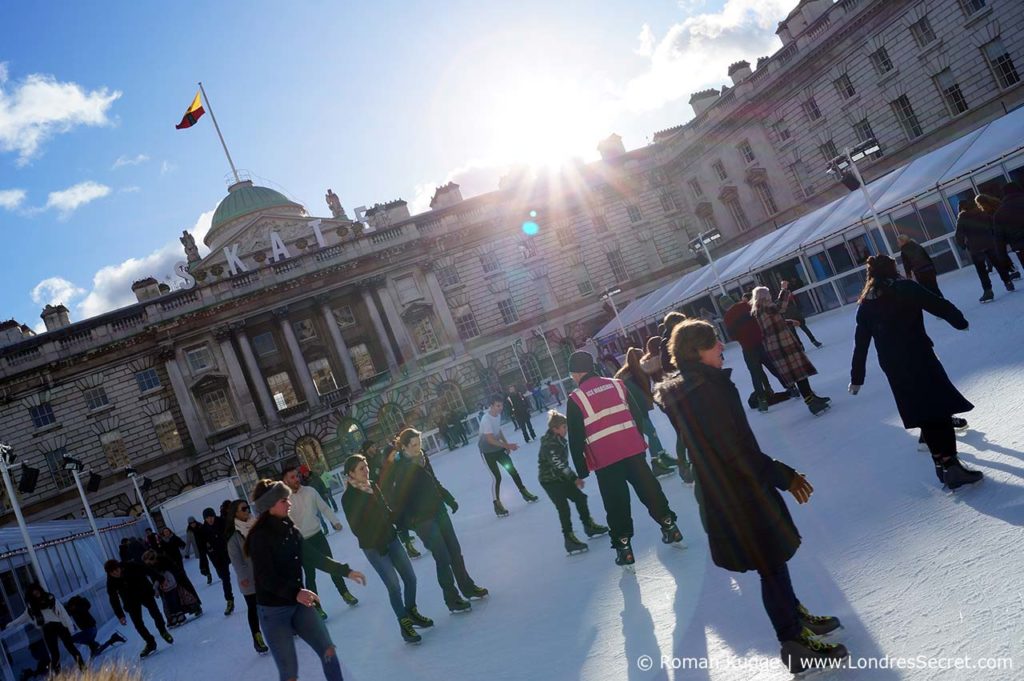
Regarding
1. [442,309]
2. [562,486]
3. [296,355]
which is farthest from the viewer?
[442,309]

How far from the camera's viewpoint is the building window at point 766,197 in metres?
40.2

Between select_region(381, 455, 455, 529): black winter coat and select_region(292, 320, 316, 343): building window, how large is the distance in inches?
1544

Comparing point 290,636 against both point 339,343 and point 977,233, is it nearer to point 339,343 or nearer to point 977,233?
point 977,233

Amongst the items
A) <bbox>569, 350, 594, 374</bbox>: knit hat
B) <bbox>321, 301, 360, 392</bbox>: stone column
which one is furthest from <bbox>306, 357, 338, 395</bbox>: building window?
<bbox>569, 350, 594, 374</bbox>: knit hat

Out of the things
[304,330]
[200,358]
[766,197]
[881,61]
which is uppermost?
[200,358]

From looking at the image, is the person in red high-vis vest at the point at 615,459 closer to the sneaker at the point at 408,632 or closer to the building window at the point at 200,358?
the sneaker at the point at 408,632

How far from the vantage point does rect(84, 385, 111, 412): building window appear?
40.3 metres

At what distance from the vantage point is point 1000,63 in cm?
2781

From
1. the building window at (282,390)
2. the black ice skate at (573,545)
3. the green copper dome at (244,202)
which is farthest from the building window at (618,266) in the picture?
the black ice skate at (573,545)

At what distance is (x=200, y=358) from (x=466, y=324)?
16.2 m

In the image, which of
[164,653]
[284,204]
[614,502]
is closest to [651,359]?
[614,502]

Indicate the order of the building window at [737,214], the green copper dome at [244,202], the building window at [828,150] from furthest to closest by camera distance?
the green copper dome at [244,202]
the building window at [737,214]
the building window at [828,150]

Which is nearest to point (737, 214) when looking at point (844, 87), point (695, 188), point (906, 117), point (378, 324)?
point (695, 188)

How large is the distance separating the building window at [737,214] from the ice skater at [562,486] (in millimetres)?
38147
